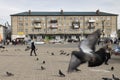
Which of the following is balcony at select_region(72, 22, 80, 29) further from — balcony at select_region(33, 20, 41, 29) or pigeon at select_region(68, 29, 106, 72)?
pigeon at select_region(68, 29, 106, 72)

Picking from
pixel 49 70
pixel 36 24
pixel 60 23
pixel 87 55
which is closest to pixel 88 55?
pixel 87 55

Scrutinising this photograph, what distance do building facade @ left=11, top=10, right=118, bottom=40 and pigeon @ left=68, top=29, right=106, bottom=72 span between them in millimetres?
134530

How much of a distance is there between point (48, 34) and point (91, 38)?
449 ft

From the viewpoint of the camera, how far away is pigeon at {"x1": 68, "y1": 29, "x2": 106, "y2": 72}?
16.0 feet

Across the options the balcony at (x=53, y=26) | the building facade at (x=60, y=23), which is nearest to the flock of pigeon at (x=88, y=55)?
the building facade at (x=60, y=23)

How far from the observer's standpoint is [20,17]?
142500mm

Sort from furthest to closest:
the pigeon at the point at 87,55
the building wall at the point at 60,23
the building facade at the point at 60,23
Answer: the building wall at the point at 60,23, the building facade at the point at 60,23, the pigeon at the point at 87,55

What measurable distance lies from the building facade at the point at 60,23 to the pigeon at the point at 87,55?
134530 millimetres

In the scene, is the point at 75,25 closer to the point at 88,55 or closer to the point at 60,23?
the point at 60,23

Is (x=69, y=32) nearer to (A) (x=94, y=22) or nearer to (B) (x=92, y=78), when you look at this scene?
(A) (x=94, y=22)

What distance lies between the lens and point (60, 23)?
144125 millimetres

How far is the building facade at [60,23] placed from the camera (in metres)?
141

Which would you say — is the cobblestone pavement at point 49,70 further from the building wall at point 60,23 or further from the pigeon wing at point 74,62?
the building wall at point 60,23

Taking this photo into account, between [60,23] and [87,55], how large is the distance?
139436mm
